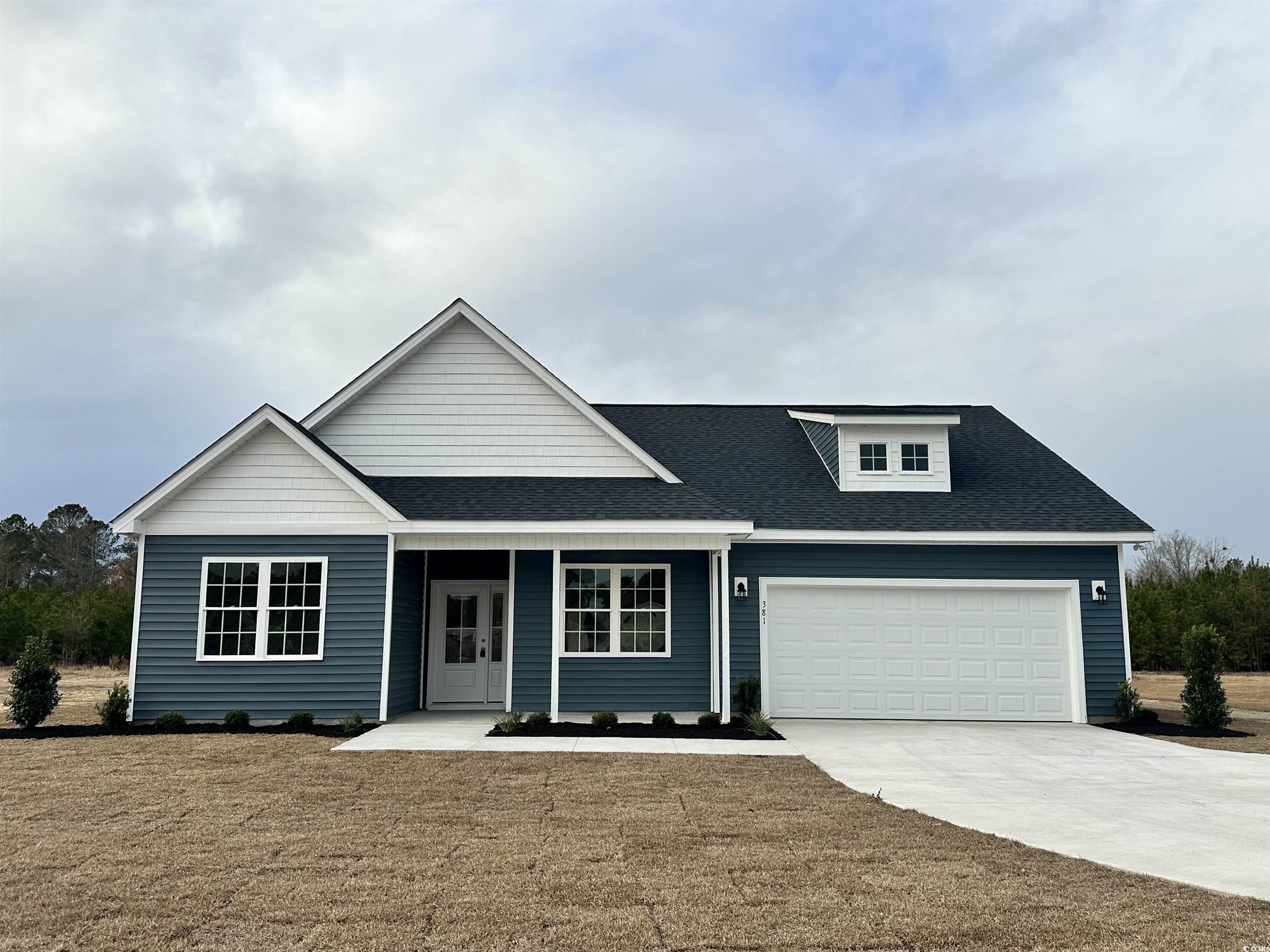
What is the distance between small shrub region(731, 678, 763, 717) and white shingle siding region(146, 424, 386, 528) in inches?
246

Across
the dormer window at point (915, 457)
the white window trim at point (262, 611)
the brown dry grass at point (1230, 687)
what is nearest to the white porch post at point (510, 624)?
the white window trim at point (262, 611)

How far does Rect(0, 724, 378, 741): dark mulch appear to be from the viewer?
41.3 ft

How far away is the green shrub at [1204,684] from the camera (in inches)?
563

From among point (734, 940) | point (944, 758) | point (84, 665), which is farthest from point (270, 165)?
point (84, 665)

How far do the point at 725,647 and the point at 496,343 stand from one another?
676 centimetres

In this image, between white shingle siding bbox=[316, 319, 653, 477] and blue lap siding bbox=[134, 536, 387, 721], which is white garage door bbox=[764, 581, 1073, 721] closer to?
white shingle siding bbox=[316, 319, 653, 477]

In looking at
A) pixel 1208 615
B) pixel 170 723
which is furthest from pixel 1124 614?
pixel 1208 615

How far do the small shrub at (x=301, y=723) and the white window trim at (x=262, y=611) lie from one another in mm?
873

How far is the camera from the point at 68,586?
5109cm

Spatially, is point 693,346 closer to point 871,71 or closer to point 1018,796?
point 871,71

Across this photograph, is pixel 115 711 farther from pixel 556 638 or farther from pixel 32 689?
pixel 556 638

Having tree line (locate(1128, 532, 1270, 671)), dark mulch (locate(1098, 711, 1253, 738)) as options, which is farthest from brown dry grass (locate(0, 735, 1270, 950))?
tree line (locate(1128, 532, 1270, 671))

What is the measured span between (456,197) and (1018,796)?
15188mm

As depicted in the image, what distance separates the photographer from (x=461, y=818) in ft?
24.8
